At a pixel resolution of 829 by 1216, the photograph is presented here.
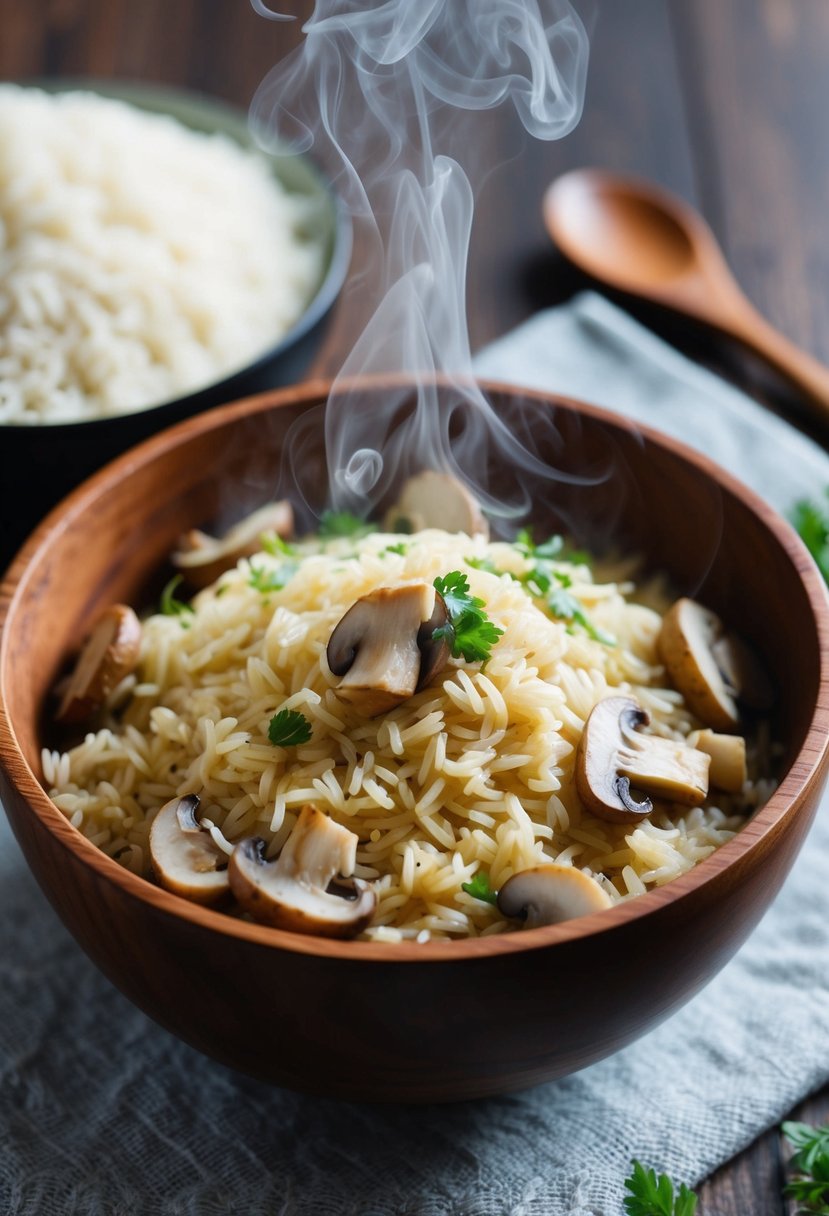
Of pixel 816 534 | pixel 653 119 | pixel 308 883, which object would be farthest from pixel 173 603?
pixel 653 119

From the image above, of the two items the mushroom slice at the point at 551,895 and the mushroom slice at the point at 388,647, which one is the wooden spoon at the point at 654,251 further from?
the mushroom slice at the point at 551,895

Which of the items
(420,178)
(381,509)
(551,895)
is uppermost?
(420,178)

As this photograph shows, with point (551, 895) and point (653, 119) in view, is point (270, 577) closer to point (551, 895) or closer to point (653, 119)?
point (551, 895)

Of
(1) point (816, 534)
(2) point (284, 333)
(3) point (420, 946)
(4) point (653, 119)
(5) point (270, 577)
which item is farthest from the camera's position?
(4) point (653, 119)

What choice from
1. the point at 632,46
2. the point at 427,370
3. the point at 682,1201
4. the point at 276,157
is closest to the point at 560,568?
the point at 427,370

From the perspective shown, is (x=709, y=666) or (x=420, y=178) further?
(x=420, y=178)

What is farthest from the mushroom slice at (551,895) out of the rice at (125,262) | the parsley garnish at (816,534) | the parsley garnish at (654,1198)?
the rice at (125,262)
